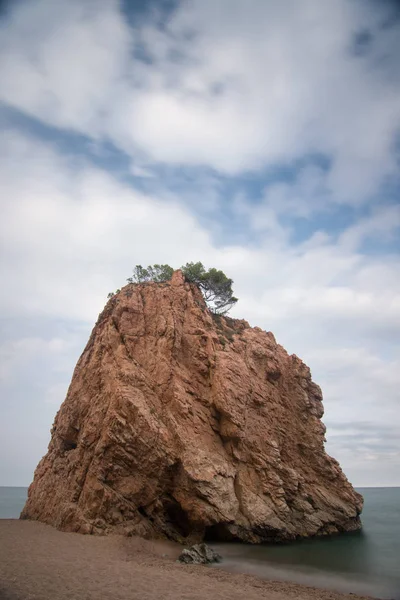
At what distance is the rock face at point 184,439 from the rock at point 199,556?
2.64 m

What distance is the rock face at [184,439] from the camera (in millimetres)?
21125

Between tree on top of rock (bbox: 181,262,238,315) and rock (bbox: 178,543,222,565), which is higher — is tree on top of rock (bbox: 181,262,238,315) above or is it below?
above

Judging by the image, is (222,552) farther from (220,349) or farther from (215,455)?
(220,349)

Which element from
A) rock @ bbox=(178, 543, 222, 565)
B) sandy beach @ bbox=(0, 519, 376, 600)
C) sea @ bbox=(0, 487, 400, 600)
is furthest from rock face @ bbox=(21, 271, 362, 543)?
rock @ bbox=(178, 543, 222, 565)

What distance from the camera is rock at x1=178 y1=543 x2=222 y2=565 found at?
17375mm

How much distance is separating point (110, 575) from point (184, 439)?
892cm

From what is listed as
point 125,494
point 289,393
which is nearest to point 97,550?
point 125,494

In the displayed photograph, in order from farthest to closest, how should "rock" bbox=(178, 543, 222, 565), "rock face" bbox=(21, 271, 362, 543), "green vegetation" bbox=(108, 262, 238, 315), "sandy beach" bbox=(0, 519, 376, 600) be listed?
"green vegetation" bbox=(108, 262, 238, 315), "rock face" bbox=(21, 271, 362, 543), "rock" bbox=(178, 543, 222, 565), "sandy beach" bbox=(0, 519, 376, 600)

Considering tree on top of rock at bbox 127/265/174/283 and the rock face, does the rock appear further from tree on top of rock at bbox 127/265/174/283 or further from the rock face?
tree on top of rock at bbox 127/265/174/283

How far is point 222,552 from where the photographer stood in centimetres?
1977

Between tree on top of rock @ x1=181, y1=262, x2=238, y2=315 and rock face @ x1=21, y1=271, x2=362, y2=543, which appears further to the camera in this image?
tree on top of rock @ x1=181, y1=262, x2=238, y2=315

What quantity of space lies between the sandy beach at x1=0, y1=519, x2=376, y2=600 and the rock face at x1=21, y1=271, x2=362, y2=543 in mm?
1933

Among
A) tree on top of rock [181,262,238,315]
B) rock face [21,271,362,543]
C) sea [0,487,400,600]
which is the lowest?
sea [0,487,400,600]

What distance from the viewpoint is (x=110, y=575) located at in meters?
13.9
